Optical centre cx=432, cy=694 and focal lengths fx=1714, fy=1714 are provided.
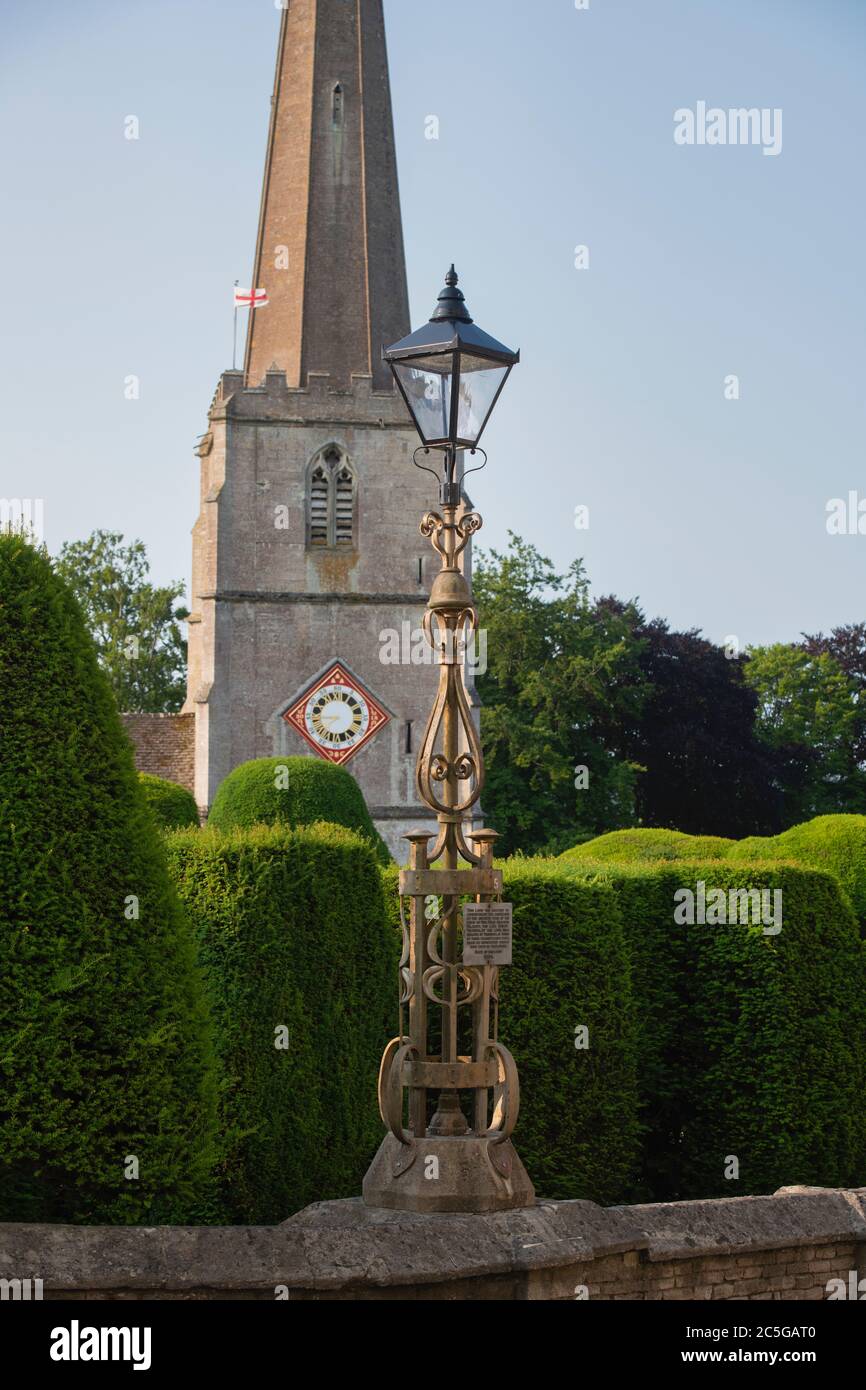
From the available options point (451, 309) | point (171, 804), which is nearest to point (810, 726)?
point (171, 804)

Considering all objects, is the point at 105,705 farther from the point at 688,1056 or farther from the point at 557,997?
the point at 688,1056

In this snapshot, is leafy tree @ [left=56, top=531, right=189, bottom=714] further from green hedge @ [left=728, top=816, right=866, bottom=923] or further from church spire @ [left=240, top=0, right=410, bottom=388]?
green hedge @ [left=728, top=816, right=866, bottom=923]

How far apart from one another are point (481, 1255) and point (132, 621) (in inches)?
2407

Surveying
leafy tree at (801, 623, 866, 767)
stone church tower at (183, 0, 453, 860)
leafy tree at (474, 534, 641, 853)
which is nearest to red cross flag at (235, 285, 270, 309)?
stone church tower at (183, 0, 453, 860)

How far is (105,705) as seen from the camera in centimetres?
917

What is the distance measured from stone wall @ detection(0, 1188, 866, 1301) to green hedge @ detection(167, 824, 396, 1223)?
87.7 inches

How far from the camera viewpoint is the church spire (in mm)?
44719

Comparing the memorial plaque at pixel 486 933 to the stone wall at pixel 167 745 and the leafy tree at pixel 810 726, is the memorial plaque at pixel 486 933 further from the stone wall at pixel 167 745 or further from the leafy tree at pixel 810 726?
the leafy tree at pixel 810 726

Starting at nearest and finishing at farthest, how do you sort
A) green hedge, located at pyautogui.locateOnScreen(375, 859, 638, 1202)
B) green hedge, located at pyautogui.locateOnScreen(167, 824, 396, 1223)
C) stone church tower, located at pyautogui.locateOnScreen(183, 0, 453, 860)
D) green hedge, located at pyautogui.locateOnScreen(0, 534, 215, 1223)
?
green hedge, located at pyautogui.locateOnScreen(0, 534, 215, 1223) < green hedge, located at pyautogui.locateOnScreen(167, 824, 396, 1223) < green hedge, located at pyautogui.locateOnScreen(375, 859, 638, 1202) < stone church tower, located at pyautogui.locateOnScreen(183, 0, 453, 860)

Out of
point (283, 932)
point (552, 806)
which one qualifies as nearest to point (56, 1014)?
point (283, 932)

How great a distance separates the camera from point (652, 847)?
21.1m

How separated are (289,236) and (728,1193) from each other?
117ft

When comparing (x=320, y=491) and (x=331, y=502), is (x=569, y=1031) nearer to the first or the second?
(x=331, y=502)

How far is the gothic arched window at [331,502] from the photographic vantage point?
140 feet
